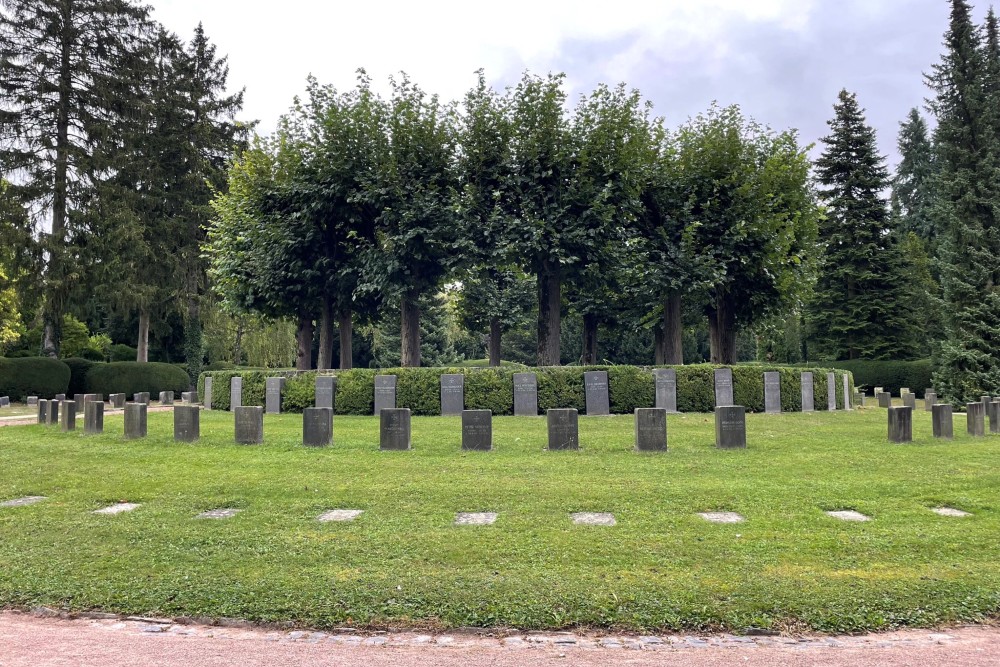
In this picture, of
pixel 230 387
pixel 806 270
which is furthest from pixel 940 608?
pixel 806 270

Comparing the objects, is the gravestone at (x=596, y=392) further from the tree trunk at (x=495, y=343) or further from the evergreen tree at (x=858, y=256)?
the evergreen tree at (x=858, y=256)

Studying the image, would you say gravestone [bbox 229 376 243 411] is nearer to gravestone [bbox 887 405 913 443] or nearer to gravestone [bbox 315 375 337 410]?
gravestone [bbox 315 375 337 410]

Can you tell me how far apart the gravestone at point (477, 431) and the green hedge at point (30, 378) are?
1113 inches

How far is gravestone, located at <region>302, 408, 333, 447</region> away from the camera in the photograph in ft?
43.0

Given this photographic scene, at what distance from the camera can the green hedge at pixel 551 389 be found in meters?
20.9

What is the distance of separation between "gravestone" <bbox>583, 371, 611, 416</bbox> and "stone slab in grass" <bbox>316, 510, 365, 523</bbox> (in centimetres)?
1385

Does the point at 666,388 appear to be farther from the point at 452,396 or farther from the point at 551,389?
the point at 452,396

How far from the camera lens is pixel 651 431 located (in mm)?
12312

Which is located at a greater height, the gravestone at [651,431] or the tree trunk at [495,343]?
the tree trunk at [495,343]

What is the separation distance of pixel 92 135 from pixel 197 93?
7.85 metres

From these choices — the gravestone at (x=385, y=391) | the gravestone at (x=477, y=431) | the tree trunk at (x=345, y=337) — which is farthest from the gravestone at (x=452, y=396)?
the tree trunk at (x=345, y=337)

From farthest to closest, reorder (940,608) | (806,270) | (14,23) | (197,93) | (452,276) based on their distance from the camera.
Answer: (197,93)
(14,23)
(806,270)
(452,276)
(940,608)

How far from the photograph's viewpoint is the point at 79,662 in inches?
162

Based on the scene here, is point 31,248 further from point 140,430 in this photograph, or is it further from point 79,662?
point 79,662
